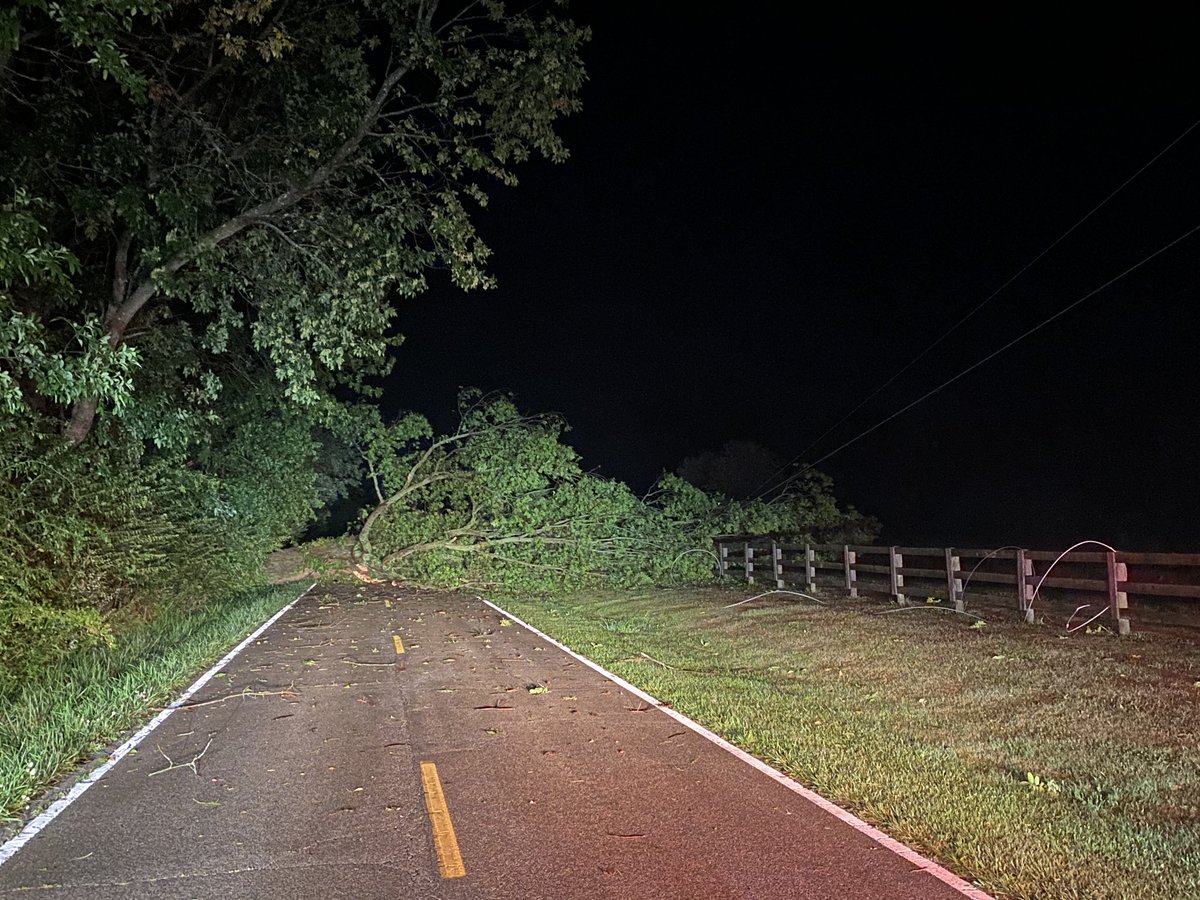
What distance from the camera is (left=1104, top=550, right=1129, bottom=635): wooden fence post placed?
428 inches

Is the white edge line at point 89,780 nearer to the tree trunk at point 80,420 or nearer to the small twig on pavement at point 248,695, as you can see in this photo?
the small twig on pavement at point 248,695

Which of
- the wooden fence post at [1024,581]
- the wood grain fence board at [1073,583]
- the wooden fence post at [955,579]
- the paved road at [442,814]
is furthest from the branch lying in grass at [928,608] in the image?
the paved road at [442,814]

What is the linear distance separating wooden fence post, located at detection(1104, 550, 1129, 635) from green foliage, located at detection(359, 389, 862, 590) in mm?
11519

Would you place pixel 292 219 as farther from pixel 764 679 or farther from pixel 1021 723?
pixel 1021 723

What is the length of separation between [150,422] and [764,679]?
10.2 meters

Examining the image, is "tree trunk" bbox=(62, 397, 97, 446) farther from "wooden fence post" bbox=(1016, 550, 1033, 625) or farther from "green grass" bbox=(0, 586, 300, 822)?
"wooden fence post" bbox=(1016, 550, 1033, 625)

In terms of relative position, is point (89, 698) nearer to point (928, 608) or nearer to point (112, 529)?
point (112, 529)

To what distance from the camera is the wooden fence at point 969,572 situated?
10.9 metres

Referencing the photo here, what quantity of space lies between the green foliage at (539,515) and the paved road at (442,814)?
1407cm

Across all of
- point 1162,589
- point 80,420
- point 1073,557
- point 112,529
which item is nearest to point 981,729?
point 1162,589

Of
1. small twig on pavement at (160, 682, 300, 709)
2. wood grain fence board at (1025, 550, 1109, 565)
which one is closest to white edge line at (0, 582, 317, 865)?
small twig on pavement at (160, 682, 300, 709)

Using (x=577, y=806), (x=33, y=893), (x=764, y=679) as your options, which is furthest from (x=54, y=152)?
(x=764, y=679)

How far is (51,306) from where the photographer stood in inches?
464

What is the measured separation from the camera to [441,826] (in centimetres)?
476
